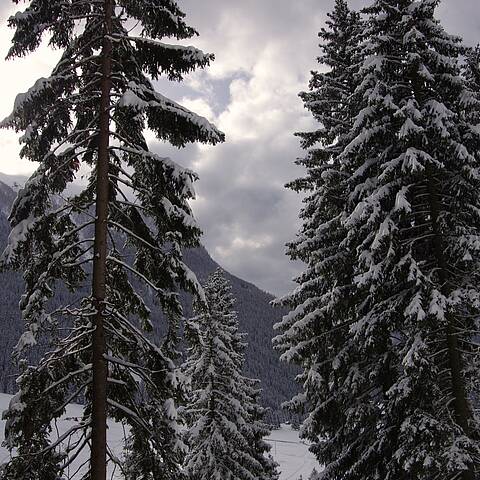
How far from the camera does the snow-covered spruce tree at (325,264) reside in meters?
13.6

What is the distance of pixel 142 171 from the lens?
898 centimetres

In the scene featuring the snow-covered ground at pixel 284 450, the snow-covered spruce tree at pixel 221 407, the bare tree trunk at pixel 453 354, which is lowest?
the snow-covered ground at pixel 284 450

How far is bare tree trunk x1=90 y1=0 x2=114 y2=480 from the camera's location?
699 centimetres

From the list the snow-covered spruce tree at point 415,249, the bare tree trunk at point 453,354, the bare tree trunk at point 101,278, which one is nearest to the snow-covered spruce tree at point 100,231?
the bare tree trunk at point 101,278

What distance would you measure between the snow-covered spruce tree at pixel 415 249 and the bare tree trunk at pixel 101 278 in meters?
5.38

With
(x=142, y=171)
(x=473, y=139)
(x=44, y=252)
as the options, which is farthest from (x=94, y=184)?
(x=473, y=139)

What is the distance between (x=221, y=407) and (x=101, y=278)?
17.1 meters

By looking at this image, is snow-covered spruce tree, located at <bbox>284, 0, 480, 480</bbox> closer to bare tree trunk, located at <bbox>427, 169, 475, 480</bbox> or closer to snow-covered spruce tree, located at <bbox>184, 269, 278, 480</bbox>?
bare tree trunk, located at <bbox>427, 169, 475, 480</bbox>

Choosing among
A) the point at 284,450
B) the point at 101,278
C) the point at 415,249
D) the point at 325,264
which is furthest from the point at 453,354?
the point at 284,450

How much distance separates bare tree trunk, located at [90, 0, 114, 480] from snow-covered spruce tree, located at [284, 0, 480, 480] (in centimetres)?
538

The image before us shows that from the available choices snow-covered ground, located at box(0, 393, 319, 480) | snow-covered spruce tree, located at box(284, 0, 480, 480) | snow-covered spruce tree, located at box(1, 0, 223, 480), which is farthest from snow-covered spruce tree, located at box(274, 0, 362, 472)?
snow-covered ground, located at box(0, 393, 319, 480)

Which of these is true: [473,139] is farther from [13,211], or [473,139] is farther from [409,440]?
[13,211]

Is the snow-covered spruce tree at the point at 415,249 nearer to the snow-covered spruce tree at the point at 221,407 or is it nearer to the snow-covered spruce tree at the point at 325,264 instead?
the snow-covered spruce tree at the point at 325,264

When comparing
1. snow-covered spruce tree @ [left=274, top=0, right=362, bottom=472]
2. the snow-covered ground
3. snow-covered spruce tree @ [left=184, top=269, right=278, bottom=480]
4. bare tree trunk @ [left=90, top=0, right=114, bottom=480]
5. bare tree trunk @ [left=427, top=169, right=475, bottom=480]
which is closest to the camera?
bare tree trunk @ [left=90, top=0, right=114, bottom=480]
